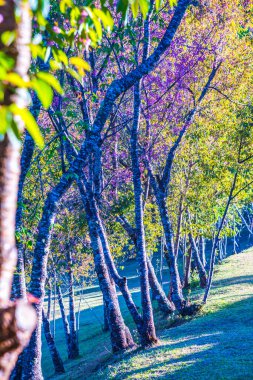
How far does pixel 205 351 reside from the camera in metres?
13.5

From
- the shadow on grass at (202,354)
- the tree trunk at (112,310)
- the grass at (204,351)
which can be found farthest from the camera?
the tree trunk at (112,310)

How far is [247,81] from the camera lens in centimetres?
2180

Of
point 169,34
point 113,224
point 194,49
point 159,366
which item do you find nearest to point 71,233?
point 113,224

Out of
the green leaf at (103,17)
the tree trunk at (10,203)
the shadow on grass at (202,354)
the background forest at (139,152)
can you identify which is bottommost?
the shadow on grass at (202,354)

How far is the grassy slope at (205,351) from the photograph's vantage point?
11.7 metres

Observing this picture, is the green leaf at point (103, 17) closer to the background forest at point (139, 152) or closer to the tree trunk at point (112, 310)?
the background forest at point (139, 152)

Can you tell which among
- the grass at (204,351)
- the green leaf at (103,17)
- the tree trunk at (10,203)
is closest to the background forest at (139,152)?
the grass at (204,351)

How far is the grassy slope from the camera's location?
1169 centimetres

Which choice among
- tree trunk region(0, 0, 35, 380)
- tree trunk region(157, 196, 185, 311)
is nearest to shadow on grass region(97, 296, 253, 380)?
tree trunk region(157, 196, 185, 311)

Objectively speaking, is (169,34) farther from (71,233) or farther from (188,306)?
(71,233)

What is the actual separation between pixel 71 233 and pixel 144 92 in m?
9.42

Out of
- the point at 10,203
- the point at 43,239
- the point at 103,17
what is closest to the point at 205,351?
the point at 43,239

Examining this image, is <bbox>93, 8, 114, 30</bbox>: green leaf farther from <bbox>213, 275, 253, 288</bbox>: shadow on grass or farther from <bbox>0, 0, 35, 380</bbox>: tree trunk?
<bbox>213, 275, 253, 288</bbox>: shadow on grass

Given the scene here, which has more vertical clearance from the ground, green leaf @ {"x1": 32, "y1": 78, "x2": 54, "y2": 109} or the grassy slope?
green leaf @ {"x1": 32, "y1": 78, "x2": 54, "y2": 109}
